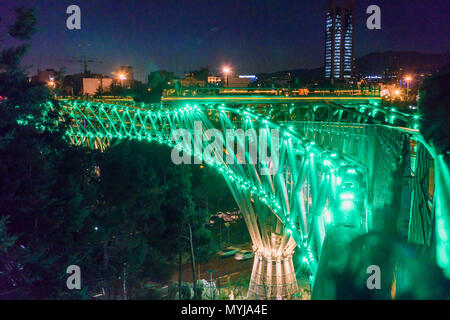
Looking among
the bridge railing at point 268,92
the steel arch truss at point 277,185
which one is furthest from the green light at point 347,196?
the bridge railing at point 268,92

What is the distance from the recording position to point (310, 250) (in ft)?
32.5

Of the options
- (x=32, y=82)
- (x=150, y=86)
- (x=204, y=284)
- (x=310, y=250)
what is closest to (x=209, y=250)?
(x=204, y=284)

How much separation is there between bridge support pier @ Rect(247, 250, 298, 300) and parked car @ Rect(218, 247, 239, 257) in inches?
458

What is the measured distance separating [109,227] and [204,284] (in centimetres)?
656

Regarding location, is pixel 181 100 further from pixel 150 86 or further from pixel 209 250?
pixel 150 86

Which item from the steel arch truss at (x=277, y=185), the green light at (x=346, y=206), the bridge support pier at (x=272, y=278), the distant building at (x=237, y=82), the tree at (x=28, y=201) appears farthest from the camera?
the distant building at (x=237, y=82)

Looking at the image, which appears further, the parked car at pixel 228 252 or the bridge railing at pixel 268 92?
the bridge railing at pixel 268 92

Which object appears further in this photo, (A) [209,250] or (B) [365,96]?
(B) [365,96]

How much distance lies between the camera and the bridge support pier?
18.1 metres

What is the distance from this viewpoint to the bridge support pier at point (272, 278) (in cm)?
1814

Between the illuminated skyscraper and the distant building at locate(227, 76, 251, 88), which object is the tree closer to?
the distant building at locate(227, 76, 251, 88)

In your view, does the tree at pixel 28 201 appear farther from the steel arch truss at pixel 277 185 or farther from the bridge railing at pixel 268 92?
the bridge railing at pixel 268 92

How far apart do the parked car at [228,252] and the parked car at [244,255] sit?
436mm

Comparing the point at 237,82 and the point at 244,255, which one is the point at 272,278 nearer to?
the point at 244,255
